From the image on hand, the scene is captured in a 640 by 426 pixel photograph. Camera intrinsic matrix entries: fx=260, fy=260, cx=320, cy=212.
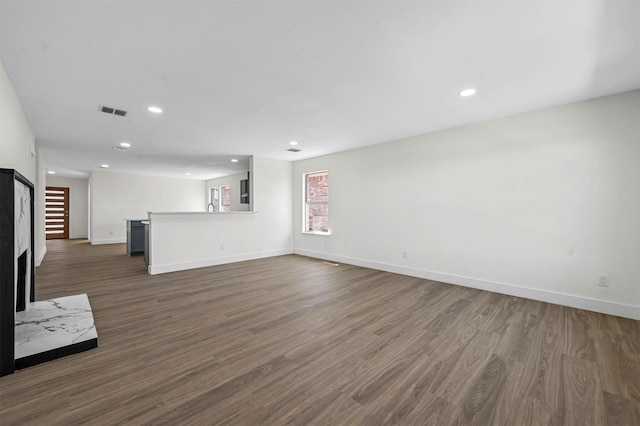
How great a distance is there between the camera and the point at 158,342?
7.18 feet

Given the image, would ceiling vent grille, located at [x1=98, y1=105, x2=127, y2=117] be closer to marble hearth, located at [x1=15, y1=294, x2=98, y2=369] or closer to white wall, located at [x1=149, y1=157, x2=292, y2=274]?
white wall, located at [x1=149, y1=157, x2=292, y2=274]

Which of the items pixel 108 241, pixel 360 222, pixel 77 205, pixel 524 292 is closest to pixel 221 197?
pixel 108 241

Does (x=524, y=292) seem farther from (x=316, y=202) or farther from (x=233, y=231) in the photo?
(x=233, y=231)

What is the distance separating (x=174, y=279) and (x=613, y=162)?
5.85 metres

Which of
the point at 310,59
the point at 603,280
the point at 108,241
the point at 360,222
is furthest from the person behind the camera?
the point at 108,241

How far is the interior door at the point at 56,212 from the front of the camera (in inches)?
372

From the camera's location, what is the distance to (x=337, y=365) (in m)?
1.87

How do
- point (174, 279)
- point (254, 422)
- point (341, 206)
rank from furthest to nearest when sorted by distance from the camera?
1. point (341, 206)
2. point (174, 279)
3. point (254, 422)

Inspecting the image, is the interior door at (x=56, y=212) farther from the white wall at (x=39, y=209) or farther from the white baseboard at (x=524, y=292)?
the white baseboard at (x=524, y=292)

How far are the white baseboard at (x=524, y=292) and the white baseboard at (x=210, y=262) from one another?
229cm

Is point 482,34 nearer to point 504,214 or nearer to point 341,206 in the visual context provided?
point 504,214

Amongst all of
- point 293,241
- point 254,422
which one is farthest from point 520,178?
point 293,241

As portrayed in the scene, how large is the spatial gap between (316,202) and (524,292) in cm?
410

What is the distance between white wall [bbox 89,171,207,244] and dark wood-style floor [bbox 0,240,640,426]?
6.20 meters
